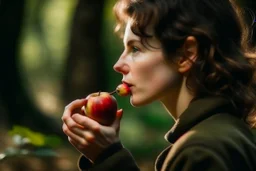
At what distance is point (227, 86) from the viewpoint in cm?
323

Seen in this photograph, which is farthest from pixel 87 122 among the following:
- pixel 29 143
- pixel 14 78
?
pixel 14 78

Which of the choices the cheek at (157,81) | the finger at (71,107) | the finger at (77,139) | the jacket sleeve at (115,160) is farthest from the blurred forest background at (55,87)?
the cheek at (157,81)

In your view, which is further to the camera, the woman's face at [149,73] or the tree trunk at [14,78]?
the tree trunk at [14,78]

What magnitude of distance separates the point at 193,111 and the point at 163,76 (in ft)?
0.62

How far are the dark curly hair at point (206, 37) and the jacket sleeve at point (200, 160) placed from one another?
1.18 feet

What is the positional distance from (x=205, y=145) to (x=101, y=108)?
2.02 ft

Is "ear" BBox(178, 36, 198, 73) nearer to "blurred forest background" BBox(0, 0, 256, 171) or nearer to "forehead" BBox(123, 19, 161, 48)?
"forehead" BBox(123, 19, 161, 48)

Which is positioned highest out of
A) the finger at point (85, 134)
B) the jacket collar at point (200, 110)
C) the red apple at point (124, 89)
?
the red apple at point (124, 89)

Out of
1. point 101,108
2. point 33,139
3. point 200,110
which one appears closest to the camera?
point 200,110

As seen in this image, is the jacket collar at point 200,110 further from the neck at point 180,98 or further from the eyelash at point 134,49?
the eyelash at point 134,49

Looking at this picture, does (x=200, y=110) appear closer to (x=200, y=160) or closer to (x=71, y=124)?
(x=200, y=160)

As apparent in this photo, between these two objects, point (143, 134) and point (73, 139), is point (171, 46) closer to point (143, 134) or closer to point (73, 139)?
point (73, 139)

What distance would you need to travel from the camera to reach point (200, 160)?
9.43ft

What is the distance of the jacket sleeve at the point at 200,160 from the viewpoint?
2.87m
